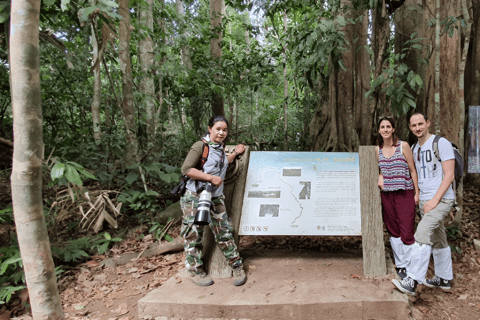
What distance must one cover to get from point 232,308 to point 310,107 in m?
7.71

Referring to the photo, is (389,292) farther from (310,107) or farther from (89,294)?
(310,107)

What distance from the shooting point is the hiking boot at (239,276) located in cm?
337

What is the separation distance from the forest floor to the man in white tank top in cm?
42

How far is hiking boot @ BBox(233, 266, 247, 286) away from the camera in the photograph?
3367 millimetres

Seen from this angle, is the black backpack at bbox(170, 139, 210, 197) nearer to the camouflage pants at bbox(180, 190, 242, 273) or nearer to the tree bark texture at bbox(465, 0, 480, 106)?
the camouflage pants at bbox(180, 190, 242, 273)

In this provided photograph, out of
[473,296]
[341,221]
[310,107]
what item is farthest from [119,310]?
[310,107]

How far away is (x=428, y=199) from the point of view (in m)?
3.16

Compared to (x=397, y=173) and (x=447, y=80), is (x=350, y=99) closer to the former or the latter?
(x=447, y=80)

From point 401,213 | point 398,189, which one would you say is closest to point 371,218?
point 401,213

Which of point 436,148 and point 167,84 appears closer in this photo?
→ point 436,148

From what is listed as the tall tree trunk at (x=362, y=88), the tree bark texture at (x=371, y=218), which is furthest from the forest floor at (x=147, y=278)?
the tall tree trunk at (x=362, y=88)

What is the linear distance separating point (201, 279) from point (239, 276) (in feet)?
1.44

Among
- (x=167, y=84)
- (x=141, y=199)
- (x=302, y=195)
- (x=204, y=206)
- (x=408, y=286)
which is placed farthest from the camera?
(x=167, y=84)

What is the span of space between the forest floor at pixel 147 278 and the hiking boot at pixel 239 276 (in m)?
0.82
